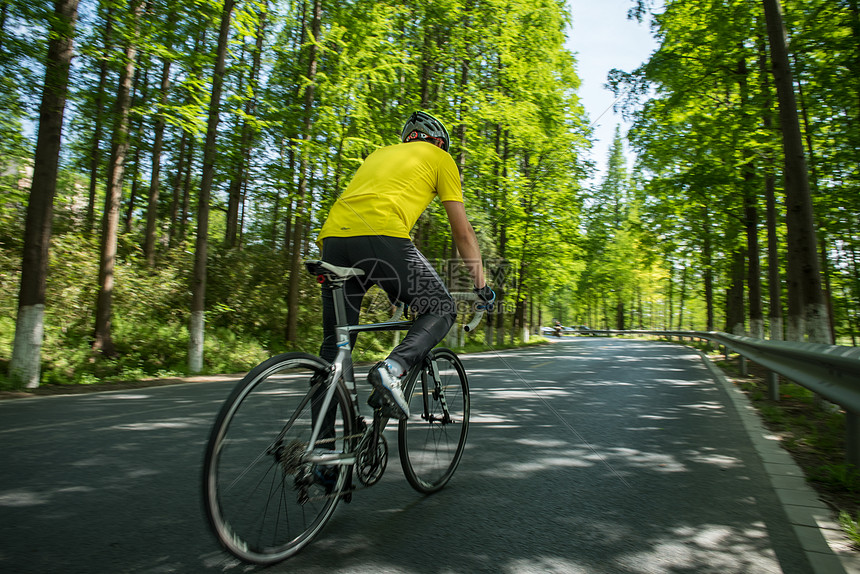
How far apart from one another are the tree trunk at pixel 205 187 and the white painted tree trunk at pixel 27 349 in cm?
384

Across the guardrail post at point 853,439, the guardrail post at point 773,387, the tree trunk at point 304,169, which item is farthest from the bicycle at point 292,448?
the tree trunk at point 304,169

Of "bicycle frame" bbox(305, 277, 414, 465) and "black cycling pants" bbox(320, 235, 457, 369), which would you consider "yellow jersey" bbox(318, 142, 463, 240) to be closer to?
"black cycling pants" bbox(320, 235, 457, 369)

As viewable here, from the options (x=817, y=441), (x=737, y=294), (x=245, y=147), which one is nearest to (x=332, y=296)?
(x=817, y=441)

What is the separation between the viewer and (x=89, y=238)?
609 inches

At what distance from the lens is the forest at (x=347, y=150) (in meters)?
9.61

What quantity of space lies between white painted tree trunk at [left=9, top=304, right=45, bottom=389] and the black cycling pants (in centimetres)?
865

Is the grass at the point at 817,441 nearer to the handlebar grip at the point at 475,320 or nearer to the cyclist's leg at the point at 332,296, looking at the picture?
the handlebar grip at the point at 475,320

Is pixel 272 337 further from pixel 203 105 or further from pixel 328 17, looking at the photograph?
pixel 328 17

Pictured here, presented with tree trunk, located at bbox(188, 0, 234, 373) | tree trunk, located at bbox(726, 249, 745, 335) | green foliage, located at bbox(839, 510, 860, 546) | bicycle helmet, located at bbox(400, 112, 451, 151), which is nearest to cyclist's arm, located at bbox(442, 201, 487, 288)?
bicycle helmet, located at bbox(400, 112, 451, 151)

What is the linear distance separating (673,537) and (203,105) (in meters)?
12.7

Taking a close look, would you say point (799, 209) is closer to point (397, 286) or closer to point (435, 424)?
point (435, 424)

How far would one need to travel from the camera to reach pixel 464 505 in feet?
11.4

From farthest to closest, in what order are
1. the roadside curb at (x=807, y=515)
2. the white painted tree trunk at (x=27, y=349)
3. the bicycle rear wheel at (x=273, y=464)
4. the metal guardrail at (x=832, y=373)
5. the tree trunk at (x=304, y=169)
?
the tree trunk at (x=304, y=169), the white painted tree trunk at (x=27, y=349), the metal guardrail at (x=832, y=373), the roadside curb at (x=807, y=515), the bicycle rear wheel at (x=273, y=464)

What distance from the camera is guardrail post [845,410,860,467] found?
4.10 metres
